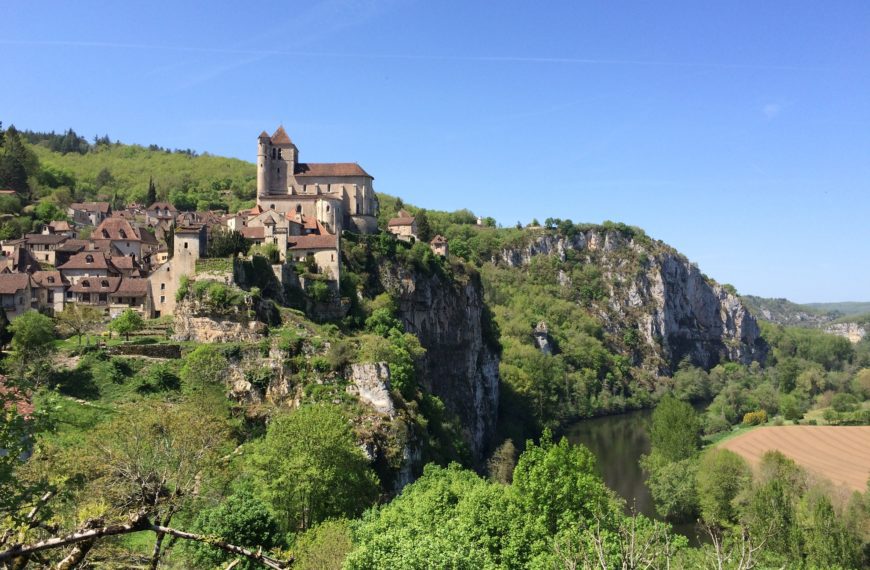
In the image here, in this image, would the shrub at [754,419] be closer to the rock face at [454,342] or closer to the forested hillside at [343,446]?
the forested hillside at [343,446]

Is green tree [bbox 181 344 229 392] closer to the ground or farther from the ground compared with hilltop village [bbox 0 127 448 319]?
closer to the ground

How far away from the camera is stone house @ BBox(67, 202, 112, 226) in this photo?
84688mm

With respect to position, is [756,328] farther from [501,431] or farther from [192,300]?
[192,300]

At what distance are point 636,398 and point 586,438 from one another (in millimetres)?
35424

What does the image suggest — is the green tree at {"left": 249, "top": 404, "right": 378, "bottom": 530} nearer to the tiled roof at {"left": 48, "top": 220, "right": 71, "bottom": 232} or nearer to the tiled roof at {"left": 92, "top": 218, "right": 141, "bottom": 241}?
the tiled roof at {"left": 92, "top": 218, "right": 141, "bottom": 241}

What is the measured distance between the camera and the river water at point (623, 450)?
56906 mm

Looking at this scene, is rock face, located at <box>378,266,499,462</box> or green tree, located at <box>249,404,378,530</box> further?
rock face, located at <box>378,266,499,462</box>

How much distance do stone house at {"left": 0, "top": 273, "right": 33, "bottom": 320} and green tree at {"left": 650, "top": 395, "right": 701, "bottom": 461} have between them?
54.7 meters

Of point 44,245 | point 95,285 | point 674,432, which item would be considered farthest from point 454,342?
point 44,245

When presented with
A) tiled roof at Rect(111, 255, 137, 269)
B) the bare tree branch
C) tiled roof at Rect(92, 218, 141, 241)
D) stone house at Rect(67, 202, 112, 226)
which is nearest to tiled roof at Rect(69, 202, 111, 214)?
stone house at Rect(67, 202, 112, 226)

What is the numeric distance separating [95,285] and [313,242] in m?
17.4

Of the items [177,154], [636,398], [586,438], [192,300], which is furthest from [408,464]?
[177,154]

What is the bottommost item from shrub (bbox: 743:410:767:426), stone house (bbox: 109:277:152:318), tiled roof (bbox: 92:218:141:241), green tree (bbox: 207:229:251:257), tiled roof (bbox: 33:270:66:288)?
shrub (bbox: 743:410:767:426)

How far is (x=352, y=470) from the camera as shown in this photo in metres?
31.4
